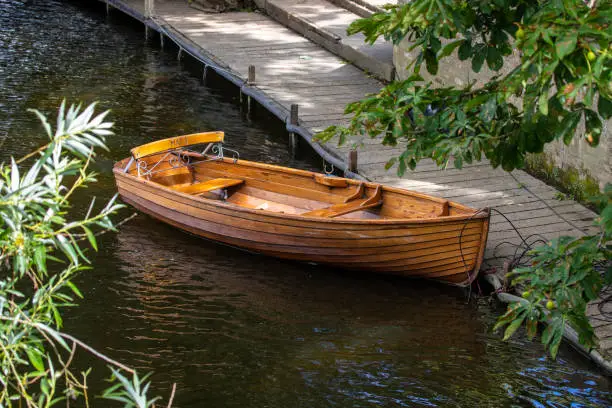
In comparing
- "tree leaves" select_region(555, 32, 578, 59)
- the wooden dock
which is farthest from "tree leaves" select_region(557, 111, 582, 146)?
the wooden dock

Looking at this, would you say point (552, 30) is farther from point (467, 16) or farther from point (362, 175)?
point (362, 175)

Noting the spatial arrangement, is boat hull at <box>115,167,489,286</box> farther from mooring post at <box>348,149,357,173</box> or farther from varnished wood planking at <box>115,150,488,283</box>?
mooring post at <box>348,149,357,173</box>

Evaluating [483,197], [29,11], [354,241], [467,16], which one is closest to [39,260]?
[467,16]

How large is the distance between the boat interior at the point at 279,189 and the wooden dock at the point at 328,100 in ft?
3.71

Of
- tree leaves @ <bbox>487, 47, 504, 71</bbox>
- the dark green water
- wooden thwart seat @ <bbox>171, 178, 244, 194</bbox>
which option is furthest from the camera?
wooden thwart seat @ <bbox>171, 178, 244, 194</bbox>

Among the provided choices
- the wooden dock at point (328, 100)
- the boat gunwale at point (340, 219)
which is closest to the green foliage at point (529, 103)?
the boat gunwale at point (340, 219)

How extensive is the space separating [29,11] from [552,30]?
21898mm

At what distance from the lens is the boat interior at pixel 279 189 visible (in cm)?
1150

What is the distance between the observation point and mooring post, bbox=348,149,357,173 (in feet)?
43.5

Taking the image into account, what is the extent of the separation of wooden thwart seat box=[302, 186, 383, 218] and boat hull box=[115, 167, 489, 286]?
344 millimetres

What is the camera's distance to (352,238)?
11.1m

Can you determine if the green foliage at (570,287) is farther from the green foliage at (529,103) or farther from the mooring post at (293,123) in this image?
Answer: the mooring post at (293,123)

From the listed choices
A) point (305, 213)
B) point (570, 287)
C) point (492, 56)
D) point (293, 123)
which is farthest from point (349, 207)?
point (570, 287)

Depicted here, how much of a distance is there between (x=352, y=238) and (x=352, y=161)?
2527 millimetres
